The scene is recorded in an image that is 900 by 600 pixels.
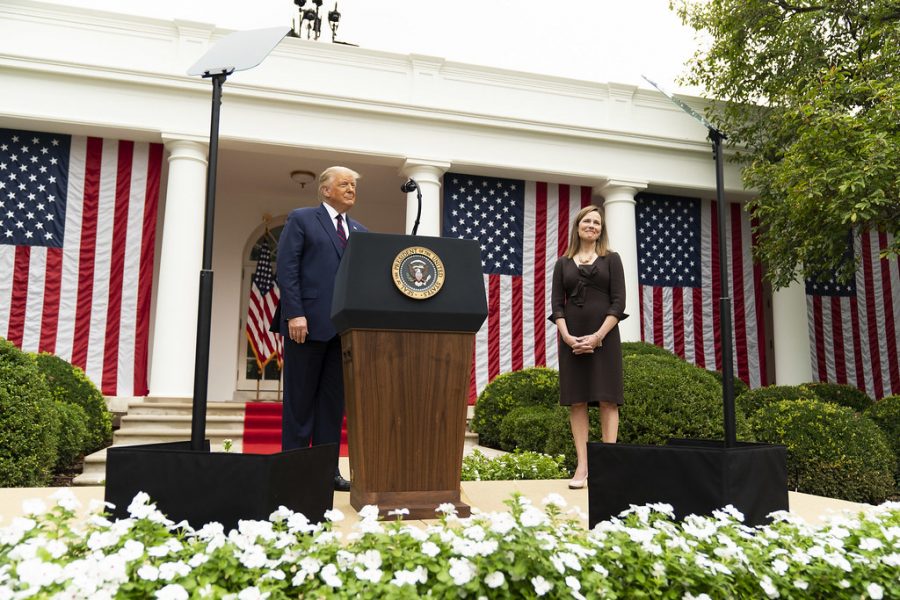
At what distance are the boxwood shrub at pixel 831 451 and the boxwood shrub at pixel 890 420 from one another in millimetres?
921

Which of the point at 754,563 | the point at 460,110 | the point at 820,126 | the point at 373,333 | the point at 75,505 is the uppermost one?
the point at 460,110

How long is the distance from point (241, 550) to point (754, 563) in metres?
1.66

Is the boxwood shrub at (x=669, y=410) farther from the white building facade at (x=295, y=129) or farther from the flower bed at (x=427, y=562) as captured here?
the white building facade at (x=295, y=129)

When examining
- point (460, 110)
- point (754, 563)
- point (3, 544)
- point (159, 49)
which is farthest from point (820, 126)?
point (3, 544)

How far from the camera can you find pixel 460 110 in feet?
40.3

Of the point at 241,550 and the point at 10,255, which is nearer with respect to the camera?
the point at 241,550

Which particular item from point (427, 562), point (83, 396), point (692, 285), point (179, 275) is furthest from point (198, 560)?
point (692, 285)

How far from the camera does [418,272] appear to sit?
11.3 ft

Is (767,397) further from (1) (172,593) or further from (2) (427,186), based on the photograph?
(1) (172,593)

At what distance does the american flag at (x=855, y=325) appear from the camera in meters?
14.0

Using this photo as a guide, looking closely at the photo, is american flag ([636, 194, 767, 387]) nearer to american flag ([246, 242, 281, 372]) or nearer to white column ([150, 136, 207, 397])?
american flag ([246, 242, 281, 372])

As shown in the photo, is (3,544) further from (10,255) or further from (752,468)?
(10,255)

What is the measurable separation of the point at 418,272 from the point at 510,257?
938 cm

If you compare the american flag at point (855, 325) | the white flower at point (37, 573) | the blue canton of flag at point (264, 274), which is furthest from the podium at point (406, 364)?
the american flag at point (855, 325)
